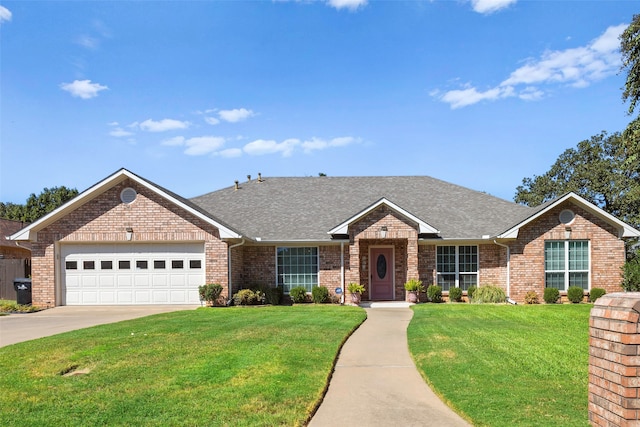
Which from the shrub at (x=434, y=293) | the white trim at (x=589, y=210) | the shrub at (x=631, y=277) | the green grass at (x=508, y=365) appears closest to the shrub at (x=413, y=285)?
the shrub at (x=434, y=293)

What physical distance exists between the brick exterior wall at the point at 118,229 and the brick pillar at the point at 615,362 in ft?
50.4

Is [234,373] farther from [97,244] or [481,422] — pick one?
[97,244]

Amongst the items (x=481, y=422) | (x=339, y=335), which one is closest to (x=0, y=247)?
(x=339, y=335)

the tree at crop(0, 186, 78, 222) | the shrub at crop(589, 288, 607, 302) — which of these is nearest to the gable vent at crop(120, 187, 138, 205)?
the shrub at crop(589, 288, 607, 302)

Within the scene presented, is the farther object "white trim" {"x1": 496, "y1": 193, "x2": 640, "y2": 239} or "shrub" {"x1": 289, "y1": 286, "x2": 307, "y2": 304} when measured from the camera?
"shrub" {"x1": 289, "y1": 286, "x2": 307, "y2": 304}

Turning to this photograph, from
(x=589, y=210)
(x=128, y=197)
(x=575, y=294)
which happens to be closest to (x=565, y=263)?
(x=575, y=294)

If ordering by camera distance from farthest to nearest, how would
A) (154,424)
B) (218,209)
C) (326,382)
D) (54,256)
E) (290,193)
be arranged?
(290,193) < (218,209) < (54,256) < (326,382) < (154,424)

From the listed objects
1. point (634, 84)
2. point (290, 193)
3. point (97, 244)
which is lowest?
point (97, 244)

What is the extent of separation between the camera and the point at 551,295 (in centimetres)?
1992

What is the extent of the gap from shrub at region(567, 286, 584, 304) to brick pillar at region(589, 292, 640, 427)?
53.5 ft

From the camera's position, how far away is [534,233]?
66.9ft

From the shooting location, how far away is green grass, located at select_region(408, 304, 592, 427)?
5.97 meters

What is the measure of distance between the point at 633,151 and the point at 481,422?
13867mm

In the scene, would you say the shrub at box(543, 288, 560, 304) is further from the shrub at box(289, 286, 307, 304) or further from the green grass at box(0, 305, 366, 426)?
the green grass at box(0, 305, 366, 426)
